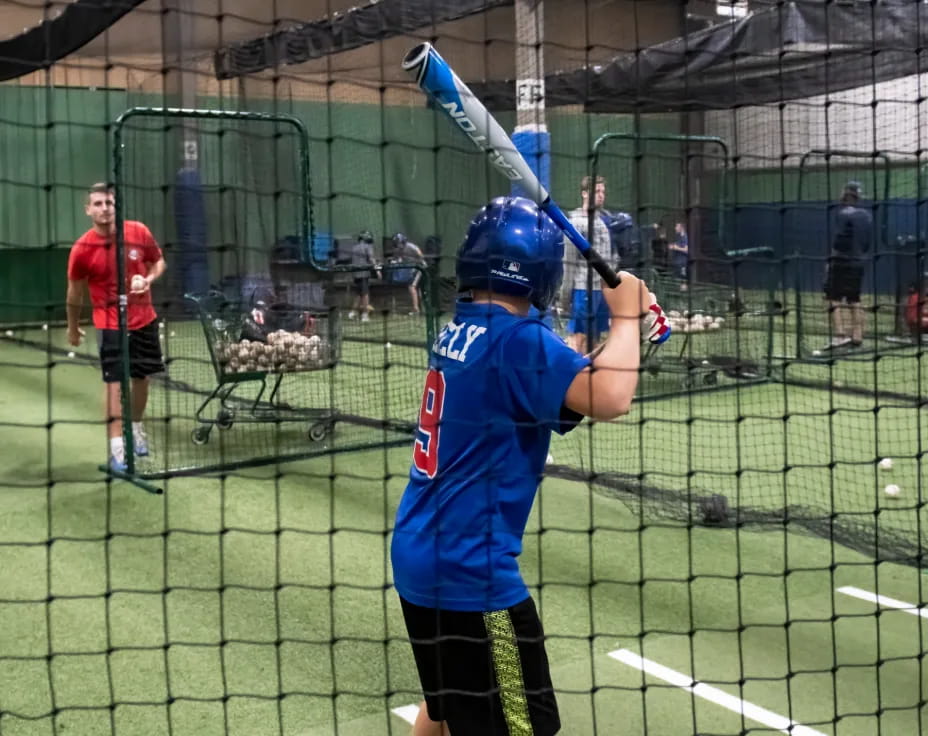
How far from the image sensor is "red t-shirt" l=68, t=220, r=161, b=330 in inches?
199

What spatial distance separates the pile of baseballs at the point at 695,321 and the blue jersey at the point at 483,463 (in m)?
5.58

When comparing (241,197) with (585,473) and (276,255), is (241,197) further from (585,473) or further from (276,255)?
(585,473)

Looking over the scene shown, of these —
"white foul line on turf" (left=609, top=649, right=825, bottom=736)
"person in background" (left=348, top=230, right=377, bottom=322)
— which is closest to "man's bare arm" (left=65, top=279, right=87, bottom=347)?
"person in background" (left=348, top=230, right=377, bottom=322)

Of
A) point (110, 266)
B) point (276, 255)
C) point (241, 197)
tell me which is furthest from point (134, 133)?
point (110, 266)

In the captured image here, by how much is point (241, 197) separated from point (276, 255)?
1.03 metres

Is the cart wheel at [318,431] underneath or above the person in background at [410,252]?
underneath

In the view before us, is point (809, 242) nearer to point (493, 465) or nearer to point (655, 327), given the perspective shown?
point (655, 327)

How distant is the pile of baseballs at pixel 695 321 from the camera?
754 cm

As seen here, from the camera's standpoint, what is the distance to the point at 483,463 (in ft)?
6.41

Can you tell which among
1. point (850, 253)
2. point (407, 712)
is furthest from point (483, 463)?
point (850, 253)

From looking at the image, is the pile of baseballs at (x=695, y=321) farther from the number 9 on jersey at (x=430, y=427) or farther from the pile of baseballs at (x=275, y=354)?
the number 9 on jersey at (x=430, y=427)

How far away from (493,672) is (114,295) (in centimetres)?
383

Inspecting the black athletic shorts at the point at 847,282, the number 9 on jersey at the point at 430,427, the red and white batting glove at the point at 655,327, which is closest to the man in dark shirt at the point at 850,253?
the black athletic shorts at the point at 847,282

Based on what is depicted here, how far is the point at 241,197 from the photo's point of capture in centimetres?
708
